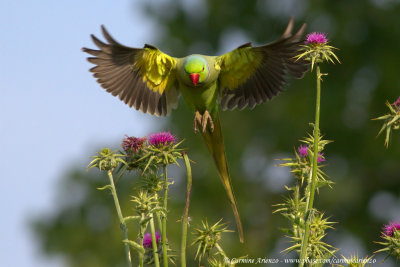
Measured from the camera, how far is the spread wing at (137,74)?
578 centimetres

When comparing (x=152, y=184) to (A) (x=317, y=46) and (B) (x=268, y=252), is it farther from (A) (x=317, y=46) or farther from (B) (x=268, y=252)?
(B) (x=268, y=252)

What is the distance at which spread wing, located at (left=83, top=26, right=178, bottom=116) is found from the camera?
578 cm

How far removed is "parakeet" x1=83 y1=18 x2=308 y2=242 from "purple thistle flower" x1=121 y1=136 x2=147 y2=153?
56.2 inches

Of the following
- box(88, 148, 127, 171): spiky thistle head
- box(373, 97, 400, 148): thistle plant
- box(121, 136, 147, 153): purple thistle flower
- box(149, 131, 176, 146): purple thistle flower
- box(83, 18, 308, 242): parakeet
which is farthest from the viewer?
box(83, 18, 308, 242): parakeet

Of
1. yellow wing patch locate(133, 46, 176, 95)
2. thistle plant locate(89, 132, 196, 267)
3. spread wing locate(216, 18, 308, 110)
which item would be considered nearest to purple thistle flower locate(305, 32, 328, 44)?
thistle plant locate(89, 132, 196, 267)

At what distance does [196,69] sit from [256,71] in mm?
714

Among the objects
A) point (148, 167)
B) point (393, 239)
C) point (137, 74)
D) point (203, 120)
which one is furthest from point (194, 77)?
point (393, 239)

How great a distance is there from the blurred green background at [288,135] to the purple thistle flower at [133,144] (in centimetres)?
1636

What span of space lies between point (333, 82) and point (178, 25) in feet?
22.2

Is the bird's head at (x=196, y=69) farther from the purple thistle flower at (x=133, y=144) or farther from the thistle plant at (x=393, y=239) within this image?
the thistle plant at (x=393, y=239)

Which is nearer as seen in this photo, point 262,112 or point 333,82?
point 333,82

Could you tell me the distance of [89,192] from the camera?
25891 millimetres

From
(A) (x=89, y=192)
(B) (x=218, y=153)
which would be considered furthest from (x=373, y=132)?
(B) (x=218, y=153)

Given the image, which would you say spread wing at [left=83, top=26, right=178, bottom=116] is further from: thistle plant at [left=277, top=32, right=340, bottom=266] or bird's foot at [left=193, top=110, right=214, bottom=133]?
thistle plant at [left=277, top=32, right=340, bottom=266]
